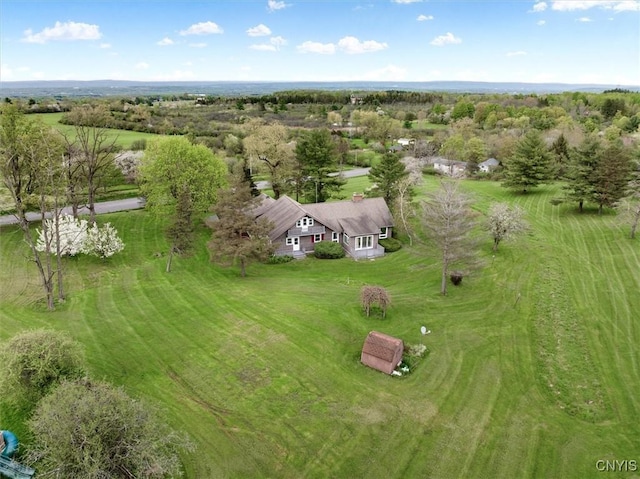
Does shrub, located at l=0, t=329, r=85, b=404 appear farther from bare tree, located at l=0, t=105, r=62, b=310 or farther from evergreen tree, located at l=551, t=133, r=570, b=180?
evergreen tree, located at l=551, t=133, r=570, b=180

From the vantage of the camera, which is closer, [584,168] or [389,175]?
[389,175]

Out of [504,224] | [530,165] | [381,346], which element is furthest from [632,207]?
[381,346]

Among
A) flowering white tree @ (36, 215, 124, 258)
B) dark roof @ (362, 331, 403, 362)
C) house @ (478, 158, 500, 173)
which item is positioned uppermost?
house @ (478, 158, 500, 173)

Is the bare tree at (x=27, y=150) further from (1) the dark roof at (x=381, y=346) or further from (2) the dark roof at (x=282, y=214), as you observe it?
(1) the dark roof at (x=381, y=346)

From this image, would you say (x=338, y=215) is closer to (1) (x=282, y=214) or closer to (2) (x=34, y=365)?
(1) (x=282, y=214)

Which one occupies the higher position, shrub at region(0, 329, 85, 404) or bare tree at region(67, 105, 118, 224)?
bare tree at region(67, 105, 118, 224)

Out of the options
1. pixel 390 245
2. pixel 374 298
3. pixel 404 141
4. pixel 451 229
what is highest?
pixel 404 141

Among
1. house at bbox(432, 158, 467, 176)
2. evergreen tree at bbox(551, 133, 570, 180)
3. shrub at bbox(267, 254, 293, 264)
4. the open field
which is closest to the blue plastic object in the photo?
the open field
